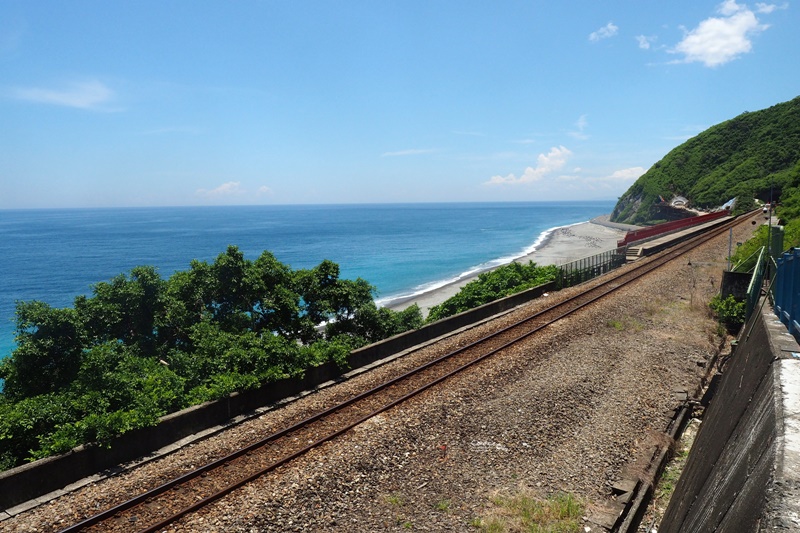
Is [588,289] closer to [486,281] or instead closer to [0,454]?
[486,281]

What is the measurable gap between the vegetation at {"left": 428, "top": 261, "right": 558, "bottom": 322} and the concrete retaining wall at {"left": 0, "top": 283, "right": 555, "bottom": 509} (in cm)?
954

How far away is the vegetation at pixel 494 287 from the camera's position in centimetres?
2652

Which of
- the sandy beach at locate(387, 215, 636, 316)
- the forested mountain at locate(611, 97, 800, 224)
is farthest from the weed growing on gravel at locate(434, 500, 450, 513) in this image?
the forested mountain at locate(611, 97, 800, 224)

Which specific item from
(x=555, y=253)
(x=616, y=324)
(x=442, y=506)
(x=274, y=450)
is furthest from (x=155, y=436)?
(x=555, y=253)

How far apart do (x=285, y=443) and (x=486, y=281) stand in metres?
20.1

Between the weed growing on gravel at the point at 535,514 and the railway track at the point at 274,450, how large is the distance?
13.0 ft

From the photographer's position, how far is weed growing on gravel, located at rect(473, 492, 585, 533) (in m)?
8.23

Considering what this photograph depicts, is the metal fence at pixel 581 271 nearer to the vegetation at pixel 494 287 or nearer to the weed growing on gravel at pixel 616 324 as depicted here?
the vegetation at pixel 494 287

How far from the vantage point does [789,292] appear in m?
8.34

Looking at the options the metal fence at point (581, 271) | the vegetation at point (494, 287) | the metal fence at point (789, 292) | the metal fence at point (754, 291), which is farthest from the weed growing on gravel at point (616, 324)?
the metal fence at point (789, 292)

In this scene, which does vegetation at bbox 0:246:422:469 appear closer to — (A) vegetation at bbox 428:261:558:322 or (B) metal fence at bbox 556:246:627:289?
(A) vegetation at bbox 428:261:558:322

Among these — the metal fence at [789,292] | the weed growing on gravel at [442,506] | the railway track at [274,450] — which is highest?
the metal fence at [789,292]

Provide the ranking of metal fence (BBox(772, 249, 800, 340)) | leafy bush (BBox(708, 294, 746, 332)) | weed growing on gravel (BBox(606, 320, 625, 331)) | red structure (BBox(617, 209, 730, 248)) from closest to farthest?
metal fence (BBox(772, 249, 800, 340)), leafy bush (BBox(708, 294, 746, 332)), weed growing on gravel (BBox(606, 320, 625, 331)), red structure (BBox(617, 209, 730, 248))

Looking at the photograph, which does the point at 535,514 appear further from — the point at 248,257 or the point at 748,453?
the point at 248,257
